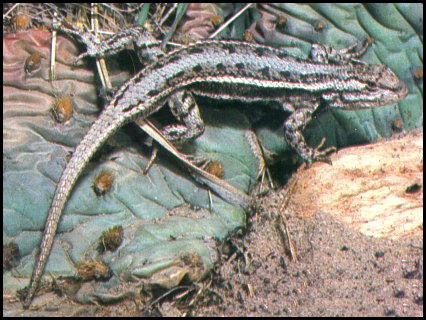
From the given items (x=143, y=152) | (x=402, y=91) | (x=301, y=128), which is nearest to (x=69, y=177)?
(x=143, y=152)

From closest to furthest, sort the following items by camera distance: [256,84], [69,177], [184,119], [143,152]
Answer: [69,177] → [143,152] → [184,119] → [256,84]

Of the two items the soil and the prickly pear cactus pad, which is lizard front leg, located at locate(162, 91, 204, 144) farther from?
the soil

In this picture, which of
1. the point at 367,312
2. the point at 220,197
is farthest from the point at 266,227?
the point at 367,312

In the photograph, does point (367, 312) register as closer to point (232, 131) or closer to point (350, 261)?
point (350, 261)

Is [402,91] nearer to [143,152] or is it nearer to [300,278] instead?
[300,278]

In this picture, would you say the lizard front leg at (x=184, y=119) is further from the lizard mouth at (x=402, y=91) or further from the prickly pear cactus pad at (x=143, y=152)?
the lizard mouth at (x=402, y=91)

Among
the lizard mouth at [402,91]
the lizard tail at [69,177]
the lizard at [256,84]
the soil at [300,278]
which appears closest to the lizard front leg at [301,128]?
the lizard at [256,84]

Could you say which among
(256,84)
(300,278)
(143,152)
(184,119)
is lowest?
(300,278)
